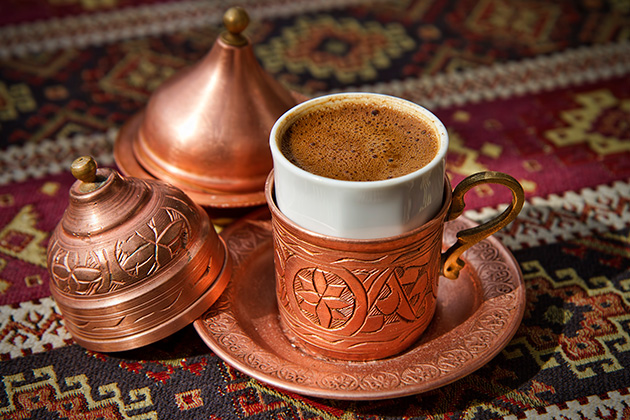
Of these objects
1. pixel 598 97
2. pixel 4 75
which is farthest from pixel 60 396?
pixel 598 97

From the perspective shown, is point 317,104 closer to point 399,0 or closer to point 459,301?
point 459,301

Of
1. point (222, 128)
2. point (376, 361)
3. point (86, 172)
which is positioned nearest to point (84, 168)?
point (86, 172)

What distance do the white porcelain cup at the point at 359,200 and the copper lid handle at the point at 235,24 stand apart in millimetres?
245

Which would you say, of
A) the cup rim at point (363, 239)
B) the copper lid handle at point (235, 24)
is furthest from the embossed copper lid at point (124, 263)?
the copper lid handle at point (235, 24)

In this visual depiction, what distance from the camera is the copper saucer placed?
1.77 ft

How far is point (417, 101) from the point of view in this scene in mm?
1107

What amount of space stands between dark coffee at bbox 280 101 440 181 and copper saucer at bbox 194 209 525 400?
18cm

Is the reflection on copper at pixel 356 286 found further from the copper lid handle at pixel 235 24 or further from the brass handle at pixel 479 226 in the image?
the copper lid handle at pixel 235 24

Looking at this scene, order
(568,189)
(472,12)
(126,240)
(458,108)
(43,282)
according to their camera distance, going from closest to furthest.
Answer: (126,240)
(43,282)
(568,189)
(458,108)
(472,12)

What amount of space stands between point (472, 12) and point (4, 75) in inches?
39.8

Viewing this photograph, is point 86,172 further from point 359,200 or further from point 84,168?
point 359,200

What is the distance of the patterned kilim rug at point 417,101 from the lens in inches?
23.5

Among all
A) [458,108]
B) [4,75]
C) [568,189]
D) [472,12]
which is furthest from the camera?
[472,12]

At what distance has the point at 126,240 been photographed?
57cm
